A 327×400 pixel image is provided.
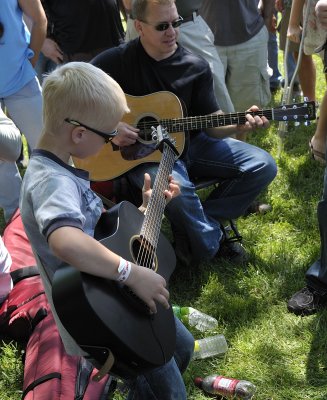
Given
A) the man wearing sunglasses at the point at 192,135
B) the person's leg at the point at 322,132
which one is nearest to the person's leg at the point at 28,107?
the man wearing sunglasses at the point at 192,135

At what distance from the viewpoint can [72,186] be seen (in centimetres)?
174

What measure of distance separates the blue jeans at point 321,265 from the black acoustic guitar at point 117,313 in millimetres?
1096

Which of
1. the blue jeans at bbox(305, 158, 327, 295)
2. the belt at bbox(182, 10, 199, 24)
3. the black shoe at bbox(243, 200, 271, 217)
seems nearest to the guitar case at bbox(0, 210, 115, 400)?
the blue jeans at bbox(305, 158, 327, 295)

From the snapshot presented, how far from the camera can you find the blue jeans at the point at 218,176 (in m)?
3.23

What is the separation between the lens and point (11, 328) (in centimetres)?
280

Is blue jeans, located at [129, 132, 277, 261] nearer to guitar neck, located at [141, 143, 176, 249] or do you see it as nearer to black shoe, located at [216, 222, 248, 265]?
black shoe, located at [216, 222, 248, 265]

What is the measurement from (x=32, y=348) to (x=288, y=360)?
1193 mm

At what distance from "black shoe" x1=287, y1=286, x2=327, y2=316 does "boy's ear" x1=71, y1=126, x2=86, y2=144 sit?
160cm

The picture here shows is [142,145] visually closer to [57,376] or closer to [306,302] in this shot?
[306,302]

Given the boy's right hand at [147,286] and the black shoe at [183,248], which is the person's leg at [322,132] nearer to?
the black shoe at [183,248]

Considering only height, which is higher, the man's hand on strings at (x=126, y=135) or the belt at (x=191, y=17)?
the belt at (x=191, y=17)

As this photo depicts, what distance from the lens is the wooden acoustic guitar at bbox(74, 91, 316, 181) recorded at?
3.22 m

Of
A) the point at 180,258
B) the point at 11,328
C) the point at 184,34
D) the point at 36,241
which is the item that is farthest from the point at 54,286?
the point at 184,34

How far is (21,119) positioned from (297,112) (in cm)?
185
